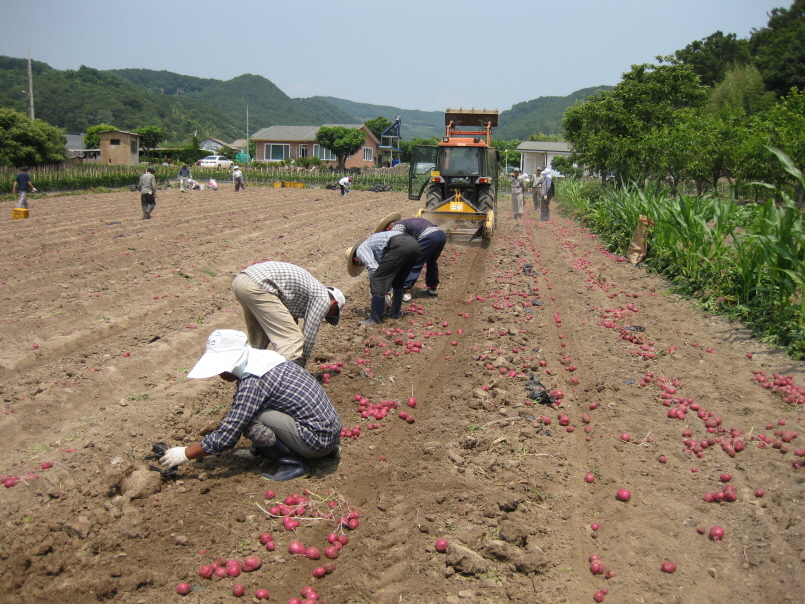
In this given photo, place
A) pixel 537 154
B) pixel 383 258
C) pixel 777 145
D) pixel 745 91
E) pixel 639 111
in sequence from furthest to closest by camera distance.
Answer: pixel 537 154
pixel 745 91
pixel 639 111
pixel 777 145
pixel 383 258

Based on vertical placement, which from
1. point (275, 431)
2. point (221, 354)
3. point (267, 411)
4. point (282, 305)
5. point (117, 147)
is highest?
point (117, 147)

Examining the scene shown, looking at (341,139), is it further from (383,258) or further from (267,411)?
(267,411)

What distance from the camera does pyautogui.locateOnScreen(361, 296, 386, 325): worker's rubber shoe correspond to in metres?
7.53

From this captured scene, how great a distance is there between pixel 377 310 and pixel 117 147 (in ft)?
150

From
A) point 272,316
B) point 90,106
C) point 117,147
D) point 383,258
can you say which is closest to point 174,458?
point 272,316

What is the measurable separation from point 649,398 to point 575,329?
7.08 feet

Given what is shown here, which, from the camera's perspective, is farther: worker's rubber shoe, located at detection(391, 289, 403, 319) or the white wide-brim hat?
worker's rubber shoe, located at detection(391, 289, 403, 319)

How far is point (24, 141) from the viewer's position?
28.4m

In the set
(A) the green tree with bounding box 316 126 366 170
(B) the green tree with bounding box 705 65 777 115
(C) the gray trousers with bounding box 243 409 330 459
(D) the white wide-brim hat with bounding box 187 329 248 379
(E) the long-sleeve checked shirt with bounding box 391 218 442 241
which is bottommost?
(C) the gray trousers with bounding box 243 409 330 459

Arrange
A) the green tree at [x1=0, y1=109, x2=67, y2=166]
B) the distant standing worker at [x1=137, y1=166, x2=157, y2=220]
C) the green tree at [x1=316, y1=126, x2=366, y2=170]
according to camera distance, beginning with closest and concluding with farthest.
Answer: the distant standing worker at [x1=137, y1=166, x2=157, y2=220] < the green tree at [x1=0, y1=109, x2=67, y2=166] < the green tree at [x1=316, y1=126, x2=366, y2=170]

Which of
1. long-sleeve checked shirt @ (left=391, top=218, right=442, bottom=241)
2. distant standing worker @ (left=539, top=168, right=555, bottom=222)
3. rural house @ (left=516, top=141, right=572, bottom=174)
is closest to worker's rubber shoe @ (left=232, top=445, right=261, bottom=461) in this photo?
long-sleeve checked shirt @ (left=391, top=218, right=442, bottom=241)

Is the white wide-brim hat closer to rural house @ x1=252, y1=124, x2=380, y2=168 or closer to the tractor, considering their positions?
the tractor

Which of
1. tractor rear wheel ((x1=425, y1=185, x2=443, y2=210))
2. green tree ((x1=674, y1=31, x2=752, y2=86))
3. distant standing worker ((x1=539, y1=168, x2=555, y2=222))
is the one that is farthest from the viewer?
green tree ((x1=674, y1=31, x2=752, y2=86))

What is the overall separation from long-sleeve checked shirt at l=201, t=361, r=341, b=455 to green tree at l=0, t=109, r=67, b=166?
2891 cm
